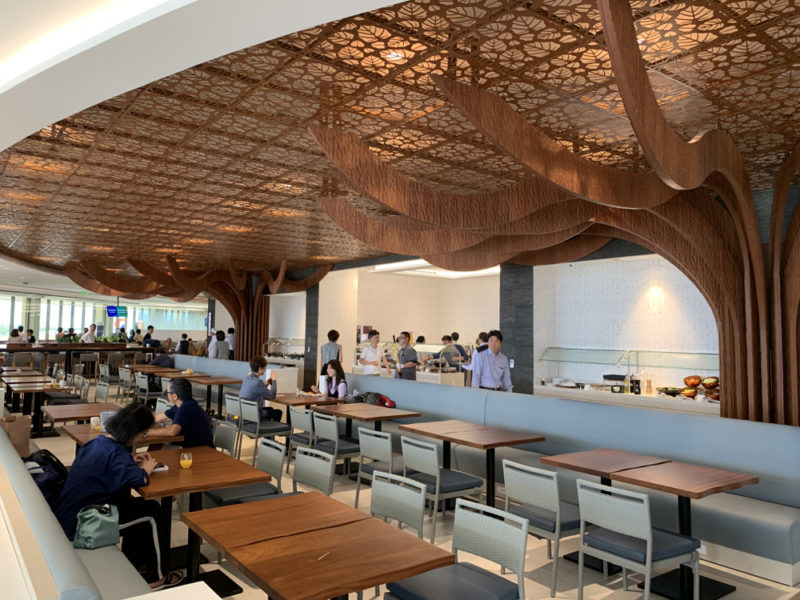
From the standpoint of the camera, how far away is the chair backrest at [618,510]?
290 centimetres

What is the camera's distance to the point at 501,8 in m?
2.71

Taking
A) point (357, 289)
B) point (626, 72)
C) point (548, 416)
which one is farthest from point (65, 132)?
point (357, 289)

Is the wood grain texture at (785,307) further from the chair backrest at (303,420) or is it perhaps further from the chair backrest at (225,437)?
the chair backrest at (225,437)

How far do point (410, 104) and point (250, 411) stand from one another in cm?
377

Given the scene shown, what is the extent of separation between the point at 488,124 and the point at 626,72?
2.83ft

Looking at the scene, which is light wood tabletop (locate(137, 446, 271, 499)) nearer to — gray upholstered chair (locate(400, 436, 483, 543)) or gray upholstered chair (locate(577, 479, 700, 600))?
gray upholstered chair (locate(400, 436, 483, 543))

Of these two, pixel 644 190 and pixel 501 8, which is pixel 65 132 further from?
pixel 644 190

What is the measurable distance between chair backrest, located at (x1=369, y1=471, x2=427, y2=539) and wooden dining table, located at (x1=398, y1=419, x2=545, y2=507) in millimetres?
1385

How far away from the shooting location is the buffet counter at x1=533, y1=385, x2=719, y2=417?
6.30m

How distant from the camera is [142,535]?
3.38 metres

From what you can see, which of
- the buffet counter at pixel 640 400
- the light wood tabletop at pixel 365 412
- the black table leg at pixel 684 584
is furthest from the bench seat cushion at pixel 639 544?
Answer: the buffet counter at pixel 640 400

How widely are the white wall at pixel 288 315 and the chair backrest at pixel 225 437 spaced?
404 inches

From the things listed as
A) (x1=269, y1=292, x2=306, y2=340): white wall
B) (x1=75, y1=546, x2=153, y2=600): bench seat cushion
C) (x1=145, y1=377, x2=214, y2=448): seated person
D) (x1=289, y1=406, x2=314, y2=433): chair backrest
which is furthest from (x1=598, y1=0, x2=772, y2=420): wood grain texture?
(x1=269, y1=292, x2=306, y2=340): white wall

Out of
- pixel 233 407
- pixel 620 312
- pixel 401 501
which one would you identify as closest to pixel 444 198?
pixel 401 501
